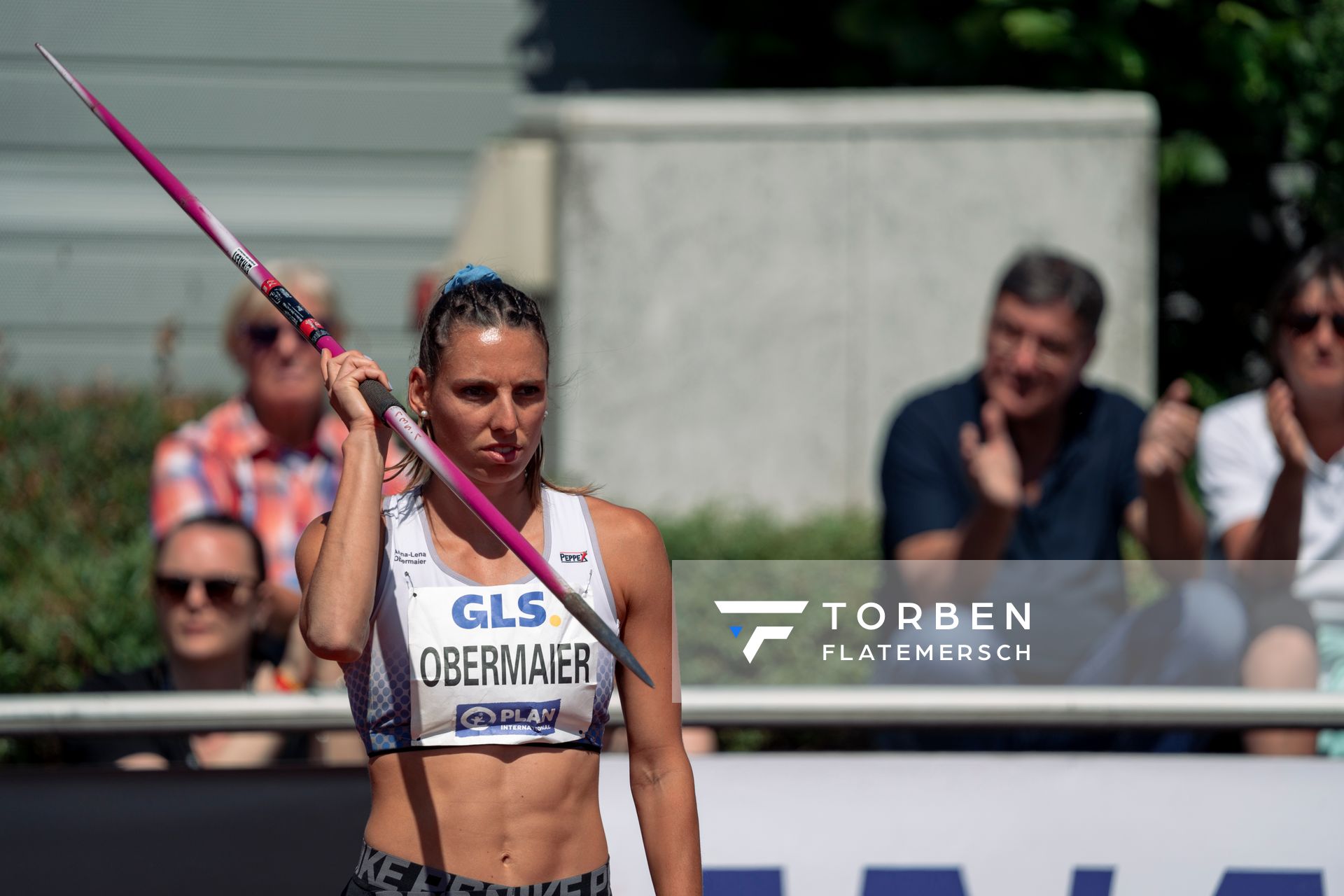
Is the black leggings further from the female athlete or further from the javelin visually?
the javelin

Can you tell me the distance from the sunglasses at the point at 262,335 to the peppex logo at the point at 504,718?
2.66 m

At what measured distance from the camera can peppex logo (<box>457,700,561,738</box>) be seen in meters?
2.55

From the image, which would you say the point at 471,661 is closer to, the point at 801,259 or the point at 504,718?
the point at 504,718

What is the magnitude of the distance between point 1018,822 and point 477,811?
137 cm

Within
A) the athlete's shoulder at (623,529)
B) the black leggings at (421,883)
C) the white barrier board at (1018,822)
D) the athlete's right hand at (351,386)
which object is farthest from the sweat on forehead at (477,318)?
the white barrier board at (1018,822)

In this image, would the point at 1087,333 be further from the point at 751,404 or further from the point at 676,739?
the point at 751,404

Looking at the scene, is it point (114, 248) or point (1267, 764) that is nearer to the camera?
point (1267, 764)

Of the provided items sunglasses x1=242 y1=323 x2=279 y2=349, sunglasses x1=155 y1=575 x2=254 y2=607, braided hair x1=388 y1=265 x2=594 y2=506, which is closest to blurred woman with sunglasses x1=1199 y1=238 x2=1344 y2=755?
braided hair x1=388 y1=265 x2=594 y2=506

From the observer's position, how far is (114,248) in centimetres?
1007

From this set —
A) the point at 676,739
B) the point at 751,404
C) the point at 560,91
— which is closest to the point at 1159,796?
the point at 676,739

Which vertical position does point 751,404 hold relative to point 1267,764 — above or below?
above

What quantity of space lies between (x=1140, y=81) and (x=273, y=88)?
17.6 feet

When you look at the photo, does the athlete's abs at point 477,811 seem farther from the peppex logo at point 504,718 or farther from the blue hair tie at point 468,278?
the blue hair tie at point 468,278

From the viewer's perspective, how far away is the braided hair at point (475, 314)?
8.43ft
